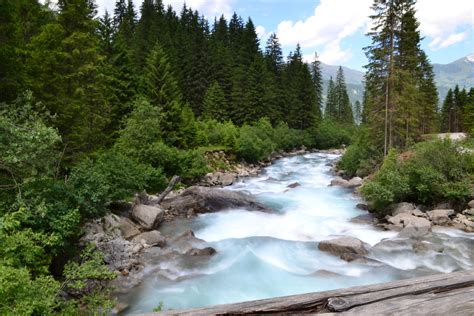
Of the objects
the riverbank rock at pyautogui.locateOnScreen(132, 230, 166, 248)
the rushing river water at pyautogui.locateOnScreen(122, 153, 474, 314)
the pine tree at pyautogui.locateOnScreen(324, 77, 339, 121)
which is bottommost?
the rushing river water at pyautogui.locateOnScreen(122, 153, 474, 314)

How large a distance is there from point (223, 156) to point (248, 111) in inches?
652

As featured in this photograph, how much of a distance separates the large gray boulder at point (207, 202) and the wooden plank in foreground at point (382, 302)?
A: 15.3m

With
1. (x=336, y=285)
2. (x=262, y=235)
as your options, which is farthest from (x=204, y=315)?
(x=262, y=235)

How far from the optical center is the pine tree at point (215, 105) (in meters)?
44.8

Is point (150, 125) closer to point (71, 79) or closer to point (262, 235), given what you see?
point (71, 79)

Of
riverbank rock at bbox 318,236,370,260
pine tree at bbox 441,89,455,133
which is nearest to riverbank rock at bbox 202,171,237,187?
riverbank rock at bbox 318,236,370,260

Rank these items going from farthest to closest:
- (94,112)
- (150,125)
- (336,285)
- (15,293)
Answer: (150,125), (94,112), (336,285), (15,293)

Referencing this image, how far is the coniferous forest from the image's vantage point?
26.1 feet

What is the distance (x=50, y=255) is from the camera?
27.7 ft

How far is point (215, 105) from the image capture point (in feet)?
148

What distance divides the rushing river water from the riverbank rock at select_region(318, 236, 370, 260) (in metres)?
0.30

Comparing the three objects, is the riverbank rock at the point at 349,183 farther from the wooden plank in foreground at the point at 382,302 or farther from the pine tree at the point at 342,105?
the pine tree at the point at 342,105

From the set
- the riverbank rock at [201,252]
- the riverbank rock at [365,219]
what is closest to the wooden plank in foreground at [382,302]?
the riverbank rock at [201,252]

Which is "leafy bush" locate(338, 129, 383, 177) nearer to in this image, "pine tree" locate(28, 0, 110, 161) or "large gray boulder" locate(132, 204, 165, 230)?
"large gray boulder" locate(132, 204, 165, 230)
